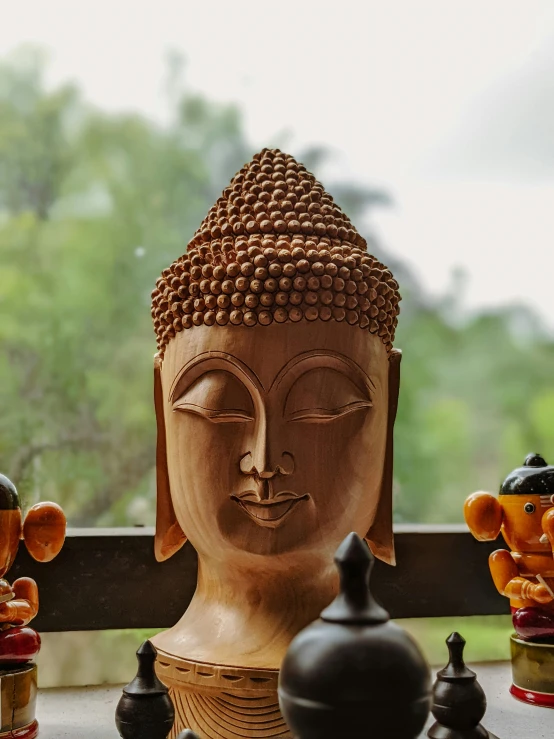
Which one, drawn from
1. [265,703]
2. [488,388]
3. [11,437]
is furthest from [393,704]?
[488,388]

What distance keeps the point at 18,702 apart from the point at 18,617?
0.11 m

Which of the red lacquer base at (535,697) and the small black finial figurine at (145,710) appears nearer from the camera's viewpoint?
the small black finial figurine at (145,710)

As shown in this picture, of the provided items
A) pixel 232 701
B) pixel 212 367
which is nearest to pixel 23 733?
pixel 232 701

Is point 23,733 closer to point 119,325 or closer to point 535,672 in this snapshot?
point 535,672

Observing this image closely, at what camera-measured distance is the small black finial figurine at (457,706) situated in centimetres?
92

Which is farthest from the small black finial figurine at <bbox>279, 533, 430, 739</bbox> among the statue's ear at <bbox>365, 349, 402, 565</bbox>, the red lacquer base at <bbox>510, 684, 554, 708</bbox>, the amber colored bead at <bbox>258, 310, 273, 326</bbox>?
the red lacquer base at <bbox>510, 684, 554, 708</bbox>

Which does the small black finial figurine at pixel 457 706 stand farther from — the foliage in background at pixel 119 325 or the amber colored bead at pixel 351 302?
the foliage in background at pixel 119 325

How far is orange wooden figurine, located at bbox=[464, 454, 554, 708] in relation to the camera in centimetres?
131

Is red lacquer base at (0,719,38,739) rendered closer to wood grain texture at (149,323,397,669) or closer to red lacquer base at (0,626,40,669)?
red lacquer base at (0,626,40,669)

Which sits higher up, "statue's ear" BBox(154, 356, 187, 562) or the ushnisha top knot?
the ushnisha top knot

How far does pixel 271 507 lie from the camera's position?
1098 mm

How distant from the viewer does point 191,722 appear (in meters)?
1.09

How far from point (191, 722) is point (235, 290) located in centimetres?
60

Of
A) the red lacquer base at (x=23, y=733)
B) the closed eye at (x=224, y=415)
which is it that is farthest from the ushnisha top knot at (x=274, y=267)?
the red lacquer base at (x=23, y=733)
